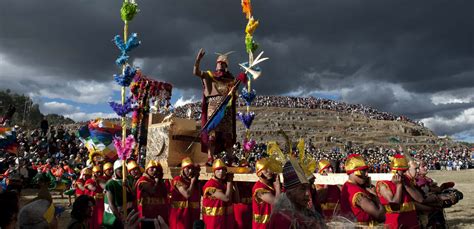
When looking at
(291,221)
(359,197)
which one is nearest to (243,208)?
(359,197)

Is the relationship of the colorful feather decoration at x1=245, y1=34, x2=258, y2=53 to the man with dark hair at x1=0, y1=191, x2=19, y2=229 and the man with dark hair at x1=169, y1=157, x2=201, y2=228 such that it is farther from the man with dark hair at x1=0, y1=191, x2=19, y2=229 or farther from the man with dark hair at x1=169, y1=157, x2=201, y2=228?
the man with dark hair at x1=0, y1=191, x2=19, y2=229

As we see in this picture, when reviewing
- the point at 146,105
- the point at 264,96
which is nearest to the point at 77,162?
the point at 146,105

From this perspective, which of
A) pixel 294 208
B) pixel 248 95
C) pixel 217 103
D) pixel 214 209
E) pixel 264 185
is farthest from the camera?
pixel 248 95

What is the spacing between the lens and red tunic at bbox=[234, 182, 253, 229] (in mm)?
8445

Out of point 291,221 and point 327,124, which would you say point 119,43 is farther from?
point 327,124

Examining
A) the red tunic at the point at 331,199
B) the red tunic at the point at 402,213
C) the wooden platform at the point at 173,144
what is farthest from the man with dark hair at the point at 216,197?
the red tunic at the point at 402,213

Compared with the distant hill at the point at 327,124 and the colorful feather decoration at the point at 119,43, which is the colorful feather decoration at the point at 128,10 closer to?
the colorful feather decoration at the point at 119,43

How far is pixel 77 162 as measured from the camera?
2567cm

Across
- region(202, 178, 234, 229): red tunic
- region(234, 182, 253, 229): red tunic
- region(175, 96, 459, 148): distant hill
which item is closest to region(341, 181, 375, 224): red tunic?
region(202, 178, 234, 229): red tunic

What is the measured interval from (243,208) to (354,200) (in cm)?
369

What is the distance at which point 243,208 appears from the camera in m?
8.52

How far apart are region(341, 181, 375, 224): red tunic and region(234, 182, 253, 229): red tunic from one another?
340 centimetres

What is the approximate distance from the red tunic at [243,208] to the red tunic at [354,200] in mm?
3399

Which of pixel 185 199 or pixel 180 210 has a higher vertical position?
pixel 185 199
